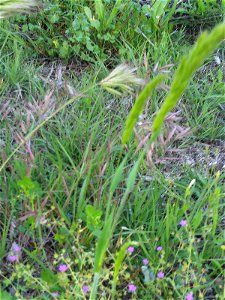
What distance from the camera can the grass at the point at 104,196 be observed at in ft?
5.13

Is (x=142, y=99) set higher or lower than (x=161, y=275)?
higher

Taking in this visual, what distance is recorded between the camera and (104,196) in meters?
1.73

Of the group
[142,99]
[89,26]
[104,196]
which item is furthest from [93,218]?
[89,26]

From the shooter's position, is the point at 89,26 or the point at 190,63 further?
the point at 89,26

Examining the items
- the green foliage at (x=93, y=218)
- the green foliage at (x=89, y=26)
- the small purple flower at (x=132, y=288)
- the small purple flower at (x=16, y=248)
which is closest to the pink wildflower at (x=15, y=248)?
the small purple flower at (x=16, y=248)

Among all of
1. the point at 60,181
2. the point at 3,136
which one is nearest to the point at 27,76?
the point at 3,136

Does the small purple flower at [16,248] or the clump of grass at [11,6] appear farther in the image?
the small purple flower at [16,248]

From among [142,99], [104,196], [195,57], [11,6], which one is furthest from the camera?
[104,196]

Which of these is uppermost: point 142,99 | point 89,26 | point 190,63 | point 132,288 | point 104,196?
point 190,63

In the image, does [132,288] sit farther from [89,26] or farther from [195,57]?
[89,26]

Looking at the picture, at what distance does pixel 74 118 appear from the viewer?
6.94ft

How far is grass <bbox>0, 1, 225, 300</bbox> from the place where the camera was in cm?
156

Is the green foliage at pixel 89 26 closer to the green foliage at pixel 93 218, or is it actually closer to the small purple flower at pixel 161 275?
the green foliage at pixel 93 218

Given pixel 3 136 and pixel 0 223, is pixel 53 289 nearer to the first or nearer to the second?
pixel 0 223
